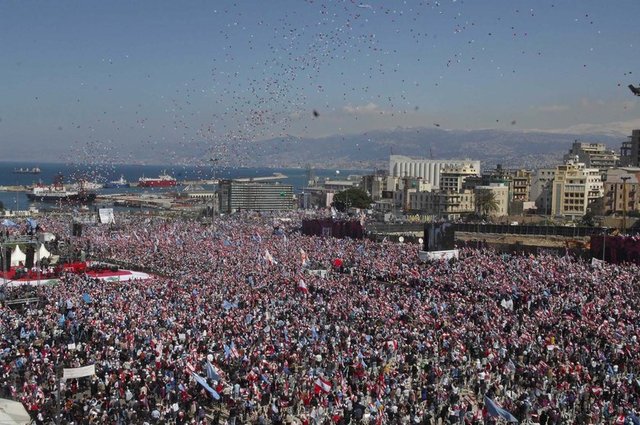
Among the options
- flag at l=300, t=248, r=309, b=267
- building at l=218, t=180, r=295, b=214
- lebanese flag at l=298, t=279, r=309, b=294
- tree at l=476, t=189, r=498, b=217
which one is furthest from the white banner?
building at l=218, t=180, r=295, b=214

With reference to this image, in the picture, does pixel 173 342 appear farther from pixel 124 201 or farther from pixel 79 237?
pixel 124 201

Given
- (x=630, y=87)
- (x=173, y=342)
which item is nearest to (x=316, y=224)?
(x=630, y=87)

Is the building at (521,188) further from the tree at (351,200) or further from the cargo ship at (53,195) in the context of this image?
the cargo ship at (53,195)

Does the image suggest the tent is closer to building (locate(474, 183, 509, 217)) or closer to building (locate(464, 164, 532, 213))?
building (locate(474, 183, 509, 217))

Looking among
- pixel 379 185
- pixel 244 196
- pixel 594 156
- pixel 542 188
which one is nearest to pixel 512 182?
pixel 542 188

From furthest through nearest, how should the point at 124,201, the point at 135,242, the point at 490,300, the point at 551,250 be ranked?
the point at 124,201, the point at 135,242, the point at 551,250, the point at 490,300

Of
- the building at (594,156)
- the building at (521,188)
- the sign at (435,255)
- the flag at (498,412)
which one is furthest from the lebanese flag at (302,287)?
the building at (594,156)
